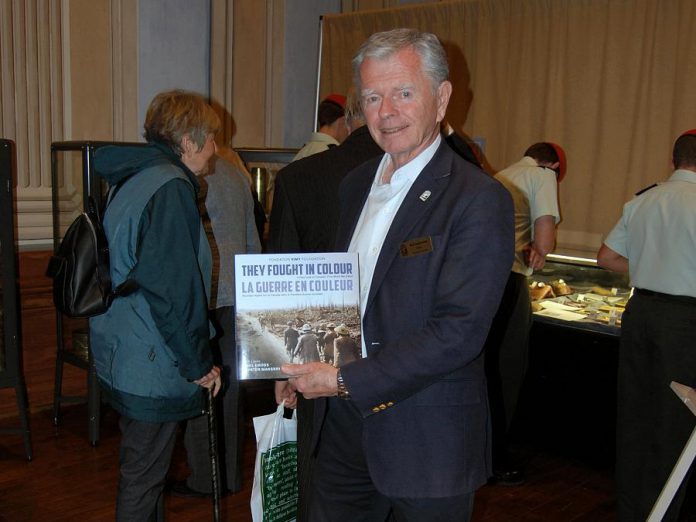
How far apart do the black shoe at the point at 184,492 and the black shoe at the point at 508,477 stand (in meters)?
1.43

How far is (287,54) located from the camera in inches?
231

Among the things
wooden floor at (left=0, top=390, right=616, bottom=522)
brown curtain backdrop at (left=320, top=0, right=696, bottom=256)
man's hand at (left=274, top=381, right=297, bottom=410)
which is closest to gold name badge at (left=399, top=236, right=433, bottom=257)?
man's hand at (left=274, top=381, right=297, bottom=410)

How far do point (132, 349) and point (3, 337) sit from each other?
1.83m

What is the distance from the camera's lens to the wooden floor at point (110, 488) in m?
3.22

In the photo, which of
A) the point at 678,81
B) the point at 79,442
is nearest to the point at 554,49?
the point at 678,81

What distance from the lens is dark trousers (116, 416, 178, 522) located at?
229cm

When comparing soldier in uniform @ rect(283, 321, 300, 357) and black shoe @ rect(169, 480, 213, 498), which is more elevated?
soldier in uniform @ rect(283, 321, 300, 357)

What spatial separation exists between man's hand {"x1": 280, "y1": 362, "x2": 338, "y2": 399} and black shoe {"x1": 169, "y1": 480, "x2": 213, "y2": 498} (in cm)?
204

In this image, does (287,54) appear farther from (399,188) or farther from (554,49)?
(399,188)

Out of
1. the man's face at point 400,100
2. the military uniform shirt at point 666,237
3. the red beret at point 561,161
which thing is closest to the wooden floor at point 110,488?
the military uniform shirt at point 666,237

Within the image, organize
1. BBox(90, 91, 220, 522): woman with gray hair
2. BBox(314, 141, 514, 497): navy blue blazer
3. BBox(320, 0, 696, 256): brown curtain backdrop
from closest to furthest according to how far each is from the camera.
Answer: BBox(314, 141, 514, 497): navy blue blazer → BBox(90, 91, 220, 522): woman with gray hair → BBox(320, 0, 696, 256): brown curtain backdrop

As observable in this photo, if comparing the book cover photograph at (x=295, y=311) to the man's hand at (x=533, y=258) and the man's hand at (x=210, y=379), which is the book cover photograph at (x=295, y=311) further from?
the man's hand at (x=533, y=258)

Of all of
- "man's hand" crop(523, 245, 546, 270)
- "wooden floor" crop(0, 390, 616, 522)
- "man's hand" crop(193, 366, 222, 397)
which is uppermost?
"man's hand" crop(523, 245, 546, 270)

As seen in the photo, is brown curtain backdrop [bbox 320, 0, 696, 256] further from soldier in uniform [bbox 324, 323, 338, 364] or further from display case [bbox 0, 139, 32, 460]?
soldier in uniform [bbox 324, 323, 338, 364]
